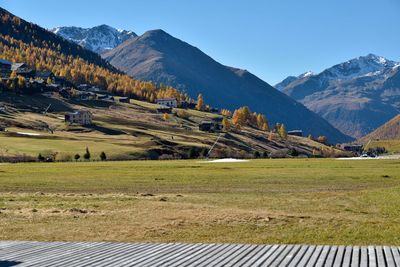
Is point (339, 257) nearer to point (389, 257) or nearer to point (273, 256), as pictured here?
point (389, 257)

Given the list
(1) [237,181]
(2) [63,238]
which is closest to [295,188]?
(1) [237,181]

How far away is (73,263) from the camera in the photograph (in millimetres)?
23859

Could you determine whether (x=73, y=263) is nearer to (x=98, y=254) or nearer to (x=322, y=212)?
(x=98, y=254)

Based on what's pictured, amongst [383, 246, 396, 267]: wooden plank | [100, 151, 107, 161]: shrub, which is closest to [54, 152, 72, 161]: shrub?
[100, 151, 107, 161]: shrub

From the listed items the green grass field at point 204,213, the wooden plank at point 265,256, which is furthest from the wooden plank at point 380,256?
the green grass field at point 204,213

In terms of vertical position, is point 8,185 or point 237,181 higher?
point 237,181

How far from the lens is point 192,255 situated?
25.4 meters

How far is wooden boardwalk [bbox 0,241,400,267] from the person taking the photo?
2322cm

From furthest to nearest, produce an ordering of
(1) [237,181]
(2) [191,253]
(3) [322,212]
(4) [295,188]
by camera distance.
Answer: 1. (1) [237,181]
2. (4) [295,188]
3. (3) [322,212]
4. (2) [191,253]

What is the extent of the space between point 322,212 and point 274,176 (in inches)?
1576

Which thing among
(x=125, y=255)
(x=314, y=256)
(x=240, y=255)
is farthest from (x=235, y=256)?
(x=125, y=255)

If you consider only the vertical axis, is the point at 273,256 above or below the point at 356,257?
below

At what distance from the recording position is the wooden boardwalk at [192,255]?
76.2 feet

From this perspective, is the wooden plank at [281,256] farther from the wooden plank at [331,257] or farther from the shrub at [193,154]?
the shrub at [193,154]
